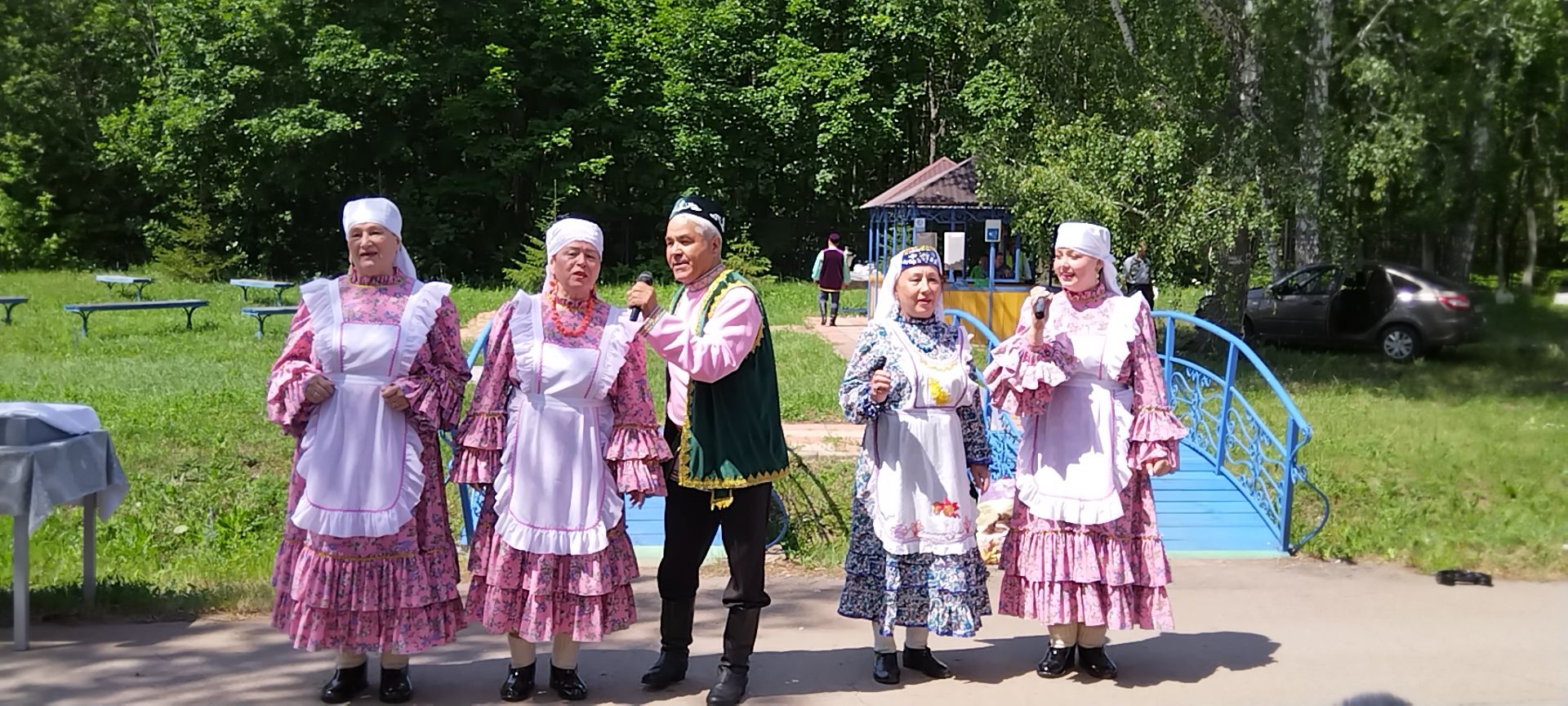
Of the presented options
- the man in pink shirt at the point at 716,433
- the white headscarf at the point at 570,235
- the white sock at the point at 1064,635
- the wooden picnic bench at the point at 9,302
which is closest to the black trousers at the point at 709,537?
the man in pink shirt at the point at 716,433

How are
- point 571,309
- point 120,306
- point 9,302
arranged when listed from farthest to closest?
point 9,302
point 120,306
point 571,309

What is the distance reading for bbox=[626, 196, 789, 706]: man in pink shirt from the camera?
4316 millimetres

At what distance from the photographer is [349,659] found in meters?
4.38

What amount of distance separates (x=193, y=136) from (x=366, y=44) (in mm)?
4306

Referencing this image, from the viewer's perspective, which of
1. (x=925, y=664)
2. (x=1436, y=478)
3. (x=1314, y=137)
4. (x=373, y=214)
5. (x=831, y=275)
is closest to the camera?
(x=373, y=214)

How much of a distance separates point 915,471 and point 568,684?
147cm

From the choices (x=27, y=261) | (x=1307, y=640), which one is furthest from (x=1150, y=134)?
(x=27, y=261)

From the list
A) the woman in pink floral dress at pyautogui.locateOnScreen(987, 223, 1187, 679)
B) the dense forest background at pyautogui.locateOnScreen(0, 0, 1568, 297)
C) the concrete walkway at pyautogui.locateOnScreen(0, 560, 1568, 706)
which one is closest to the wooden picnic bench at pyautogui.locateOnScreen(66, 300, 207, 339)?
the dense forest background at pyautogui.locateOnScreen(0, 0, 1568, 297)

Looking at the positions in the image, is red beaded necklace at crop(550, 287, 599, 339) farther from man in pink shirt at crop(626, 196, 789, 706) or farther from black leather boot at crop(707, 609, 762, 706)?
black leather boot at crop(707, 609, 762, 706)

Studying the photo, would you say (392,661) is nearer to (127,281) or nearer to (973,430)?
(973,430)

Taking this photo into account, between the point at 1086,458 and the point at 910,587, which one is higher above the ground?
the point at 1086,458

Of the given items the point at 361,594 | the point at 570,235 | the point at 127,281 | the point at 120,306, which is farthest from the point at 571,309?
the point at 127,281

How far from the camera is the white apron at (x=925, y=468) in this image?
4.62 metres

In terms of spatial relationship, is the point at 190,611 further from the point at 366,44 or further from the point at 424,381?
the point at 366,44
